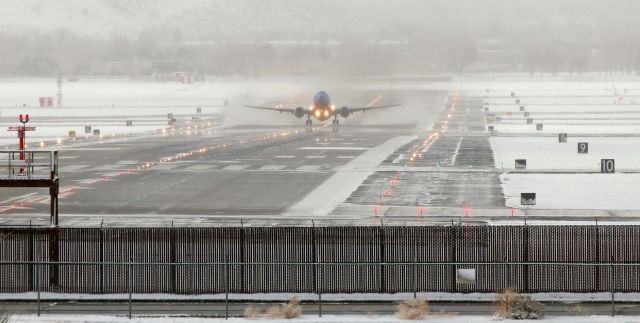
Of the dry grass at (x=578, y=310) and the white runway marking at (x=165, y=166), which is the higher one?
the white runway marking at (x=165, y=166)

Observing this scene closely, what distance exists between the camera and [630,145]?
399ft

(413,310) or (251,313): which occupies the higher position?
(413,310)

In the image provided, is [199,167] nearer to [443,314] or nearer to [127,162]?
[127,162]

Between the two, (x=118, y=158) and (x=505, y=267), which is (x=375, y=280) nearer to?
(x=505, y=267)

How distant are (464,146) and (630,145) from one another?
18800 mm

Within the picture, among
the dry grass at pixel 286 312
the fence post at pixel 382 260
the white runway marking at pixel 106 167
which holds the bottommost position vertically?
the dry grass at pixel 286 312

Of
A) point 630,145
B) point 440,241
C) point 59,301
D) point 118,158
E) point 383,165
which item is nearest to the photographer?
point 59,301

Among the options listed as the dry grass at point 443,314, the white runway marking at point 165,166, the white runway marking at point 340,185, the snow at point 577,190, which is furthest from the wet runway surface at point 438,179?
the dry grass at point 443,314

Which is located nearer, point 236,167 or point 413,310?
point 413,310

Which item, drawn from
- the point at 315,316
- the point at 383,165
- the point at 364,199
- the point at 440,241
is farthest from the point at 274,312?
the point at 383,165

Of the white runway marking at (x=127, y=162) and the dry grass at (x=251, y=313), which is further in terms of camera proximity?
the white runway marking at (x=127, y=162)

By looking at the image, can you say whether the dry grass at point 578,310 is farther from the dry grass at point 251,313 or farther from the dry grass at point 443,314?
the dry grass at point 251,313

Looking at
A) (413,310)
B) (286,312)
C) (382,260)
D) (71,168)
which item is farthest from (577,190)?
(286,312)

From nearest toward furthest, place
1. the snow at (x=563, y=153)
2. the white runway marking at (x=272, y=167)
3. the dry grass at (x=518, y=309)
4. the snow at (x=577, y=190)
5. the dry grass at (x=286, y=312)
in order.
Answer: the dry grass at (x=286, y=312) < the dry grass at (x=518, y=309) < the snow at (x=577, y=190) < the white runway marking at (x=272, y=167) < the snow at (x=563, y=153)
